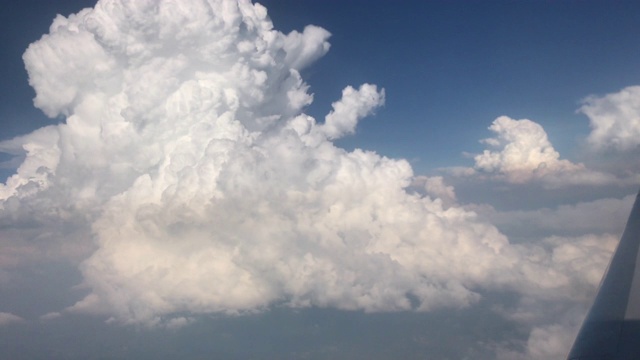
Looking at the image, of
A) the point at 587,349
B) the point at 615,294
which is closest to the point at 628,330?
the point at 587,349

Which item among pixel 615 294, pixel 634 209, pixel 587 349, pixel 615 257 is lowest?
pixel 587 349

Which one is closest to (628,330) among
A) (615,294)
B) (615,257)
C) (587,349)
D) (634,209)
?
(587,349)

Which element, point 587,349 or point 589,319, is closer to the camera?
point 587,349

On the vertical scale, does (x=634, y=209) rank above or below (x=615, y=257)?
above

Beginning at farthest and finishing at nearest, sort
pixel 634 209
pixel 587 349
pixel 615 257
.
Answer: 1. pixel 634 209
2. pixel 615 257
3. pixel 587 349

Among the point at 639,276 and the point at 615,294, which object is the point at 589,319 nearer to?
the point at 615,294

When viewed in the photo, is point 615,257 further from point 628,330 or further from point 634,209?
point 628,330

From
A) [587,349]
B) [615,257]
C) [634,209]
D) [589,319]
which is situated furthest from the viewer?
[634,209]
